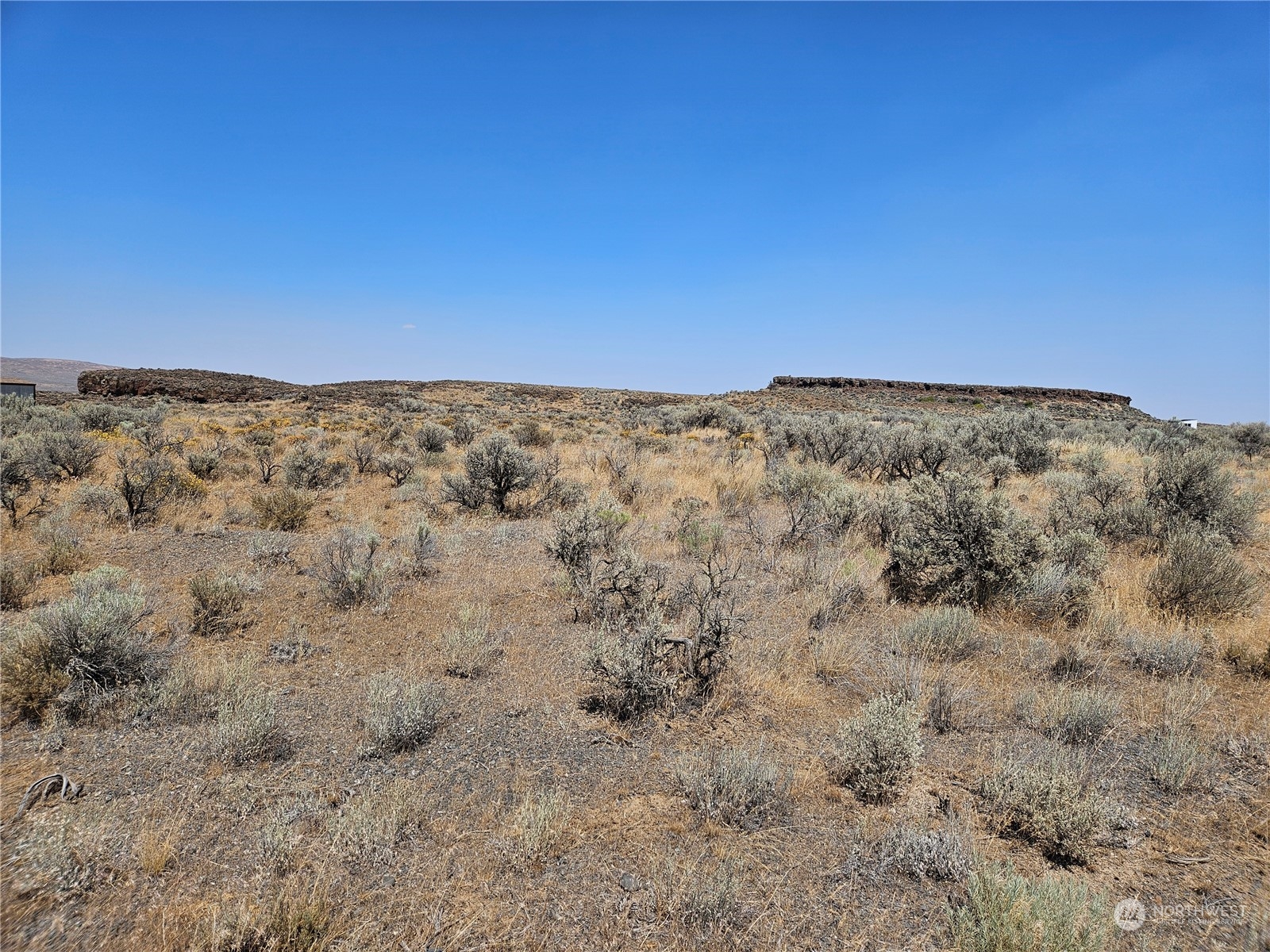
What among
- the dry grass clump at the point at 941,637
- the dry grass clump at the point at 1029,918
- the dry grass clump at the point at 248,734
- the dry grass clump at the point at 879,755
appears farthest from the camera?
the dry grass clump at the point at 941,637

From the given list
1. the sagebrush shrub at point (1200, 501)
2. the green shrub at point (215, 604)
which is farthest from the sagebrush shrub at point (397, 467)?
the sagebrush shrub at point (1200, 501)

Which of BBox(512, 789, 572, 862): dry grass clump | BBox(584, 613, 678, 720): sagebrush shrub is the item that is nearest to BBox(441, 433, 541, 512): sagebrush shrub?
BBox(584, 613, 678, 720): sagebrush shrub

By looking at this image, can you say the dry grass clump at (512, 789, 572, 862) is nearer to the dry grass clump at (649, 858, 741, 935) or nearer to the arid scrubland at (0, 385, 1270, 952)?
the arid scrubland at (0, 385, 1270, 952)

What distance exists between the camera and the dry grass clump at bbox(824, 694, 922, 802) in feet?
10.2

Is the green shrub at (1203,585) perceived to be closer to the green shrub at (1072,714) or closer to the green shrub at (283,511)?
the green shrub at (1072,714)

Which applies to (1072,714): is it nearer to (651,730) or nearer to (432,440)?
(651,730)

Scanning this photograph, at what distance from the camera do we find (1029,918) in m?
2.16

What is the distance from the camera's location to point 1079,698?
366 cm

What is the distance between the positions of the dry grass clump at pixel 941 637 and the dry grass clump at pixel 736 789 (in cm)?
220

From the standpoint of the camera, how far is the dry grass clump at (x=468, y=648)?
14.6ft

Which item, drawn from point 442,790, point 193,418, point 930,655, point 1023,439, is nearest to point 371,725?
point 442,790

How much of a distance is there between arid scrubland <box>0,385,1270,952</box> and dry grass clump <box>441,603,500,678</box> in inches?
1.5

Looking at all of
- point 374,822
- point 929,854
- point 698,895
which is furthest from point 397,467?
point 929,854

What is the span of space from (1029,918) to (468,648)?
3.82 m
